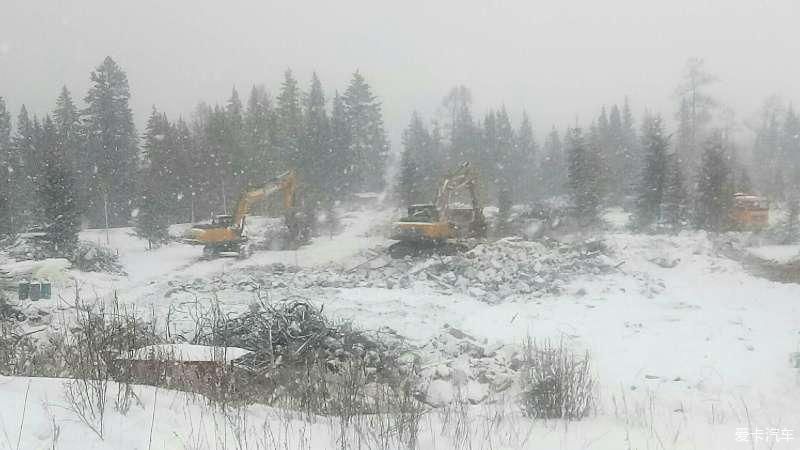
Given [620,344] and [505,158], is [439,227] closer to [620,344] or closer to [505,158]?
[620,344]

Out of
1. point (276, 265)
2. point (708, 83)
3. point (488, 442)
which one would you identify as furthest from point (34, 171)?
point (708, 83)

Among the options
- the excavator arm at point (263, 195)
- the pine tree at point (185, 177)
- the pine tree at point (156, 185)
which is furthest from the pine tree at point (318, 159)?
the excavator arm at point (263, 195)

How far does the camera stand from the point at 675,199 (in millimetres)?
26922

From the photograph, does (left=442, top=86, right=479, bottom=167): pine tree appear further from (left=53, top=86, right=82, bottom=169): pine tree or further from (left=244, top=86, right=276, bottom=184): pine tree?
(left=53, top=86, right=82, bottom=169): pine tree

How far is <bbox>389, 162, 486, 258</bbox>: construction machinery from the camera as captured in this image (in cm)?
1828

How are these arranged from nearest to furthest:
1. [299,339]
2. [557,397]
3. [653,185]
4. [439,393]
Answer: [557,397] < [439,393] < [299,339] < [653,185]

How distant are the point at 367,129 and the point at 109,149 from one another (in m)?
21.2

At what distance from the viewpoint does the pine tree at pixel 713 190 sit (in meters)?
23.9

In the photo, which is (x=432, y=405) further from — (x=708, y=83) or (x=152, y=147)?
(x=708, y=83)

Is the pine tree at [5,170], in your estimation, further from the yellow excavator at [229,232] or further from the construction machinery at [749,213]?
the construction machinery at [749,213]

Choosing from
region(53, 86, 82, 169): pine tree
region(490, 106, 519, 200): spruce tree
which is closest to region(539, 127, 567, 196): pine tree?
region(490, 106, 519, 200): spruce tree

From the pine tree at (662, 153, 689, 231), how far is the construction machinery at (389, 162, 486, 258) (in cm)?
1174

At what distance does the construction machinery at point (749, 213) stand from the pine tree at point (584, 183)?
7143mm

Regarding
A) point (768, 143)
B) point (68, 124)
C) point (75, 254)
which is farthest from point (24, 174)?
point (768, 143)
